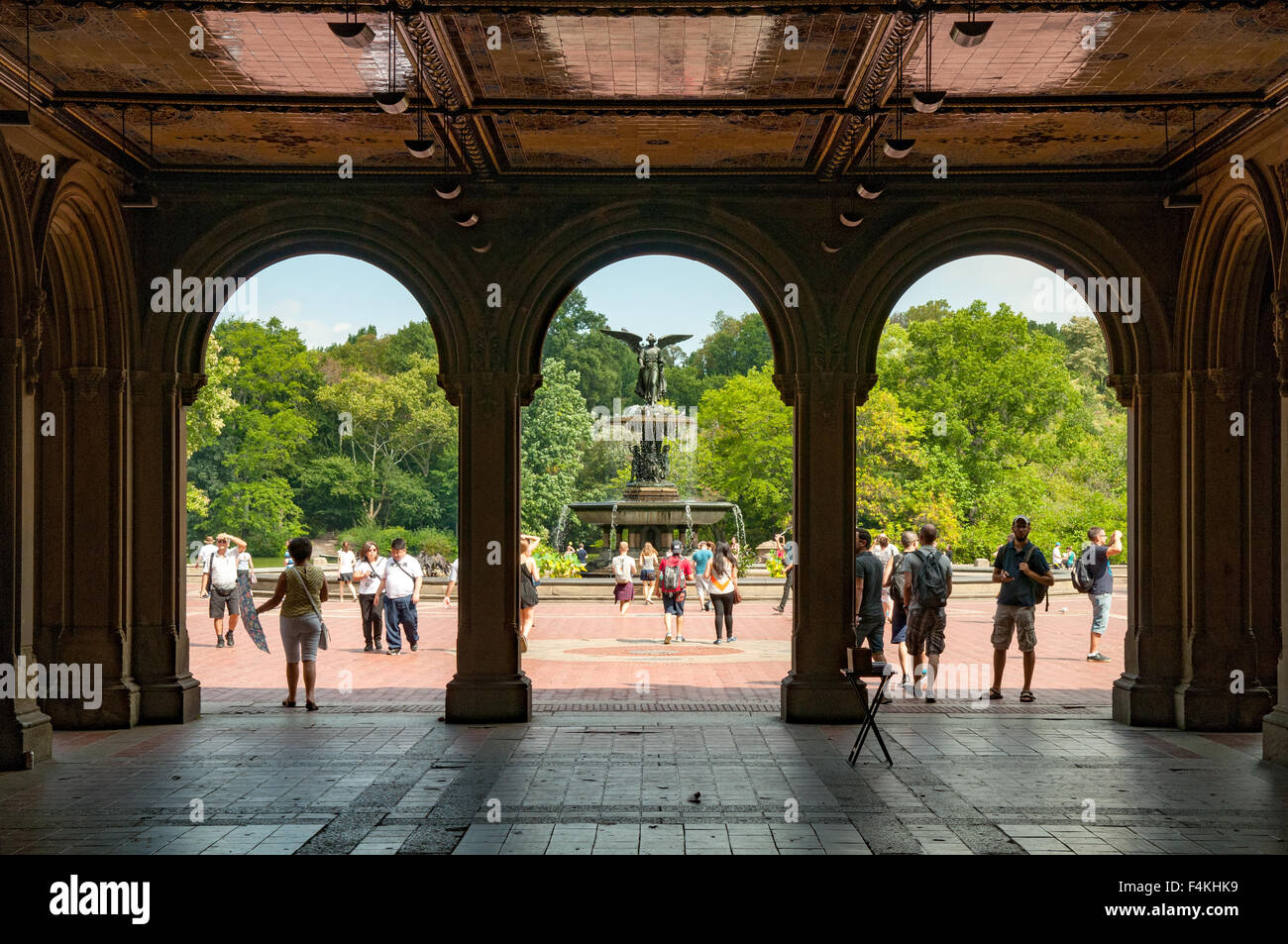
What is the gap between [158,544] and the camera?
481 inches

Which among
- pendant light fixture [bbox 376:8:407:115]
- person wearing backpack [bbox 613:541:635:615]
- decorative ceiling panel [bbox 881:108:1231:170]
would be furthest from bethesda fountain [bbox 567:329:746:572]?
pendant light fixture [bbox 376:8:407:115]

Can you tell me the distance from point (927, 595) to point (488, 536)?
14.5 feet

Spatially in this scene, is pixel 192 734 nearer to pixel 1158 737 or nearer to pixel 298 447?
pixel 1158 737

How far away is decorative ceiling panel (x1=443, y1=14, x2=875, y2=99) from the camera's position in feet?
27.8

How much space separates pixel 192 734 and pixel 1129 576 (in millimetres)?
8805

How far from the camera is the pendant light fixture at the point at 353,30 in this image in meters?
7.65

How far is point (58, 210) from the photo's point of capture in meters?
11.0

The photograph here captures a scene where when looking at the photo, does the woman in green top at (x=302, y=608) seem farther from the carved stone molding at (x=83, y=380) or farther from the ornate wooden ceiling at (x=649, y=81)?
the ornate wooden ceiling at (x=649, y=81)

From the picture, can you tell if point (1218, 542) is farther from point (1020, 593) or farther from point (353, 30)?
point (353, 30)

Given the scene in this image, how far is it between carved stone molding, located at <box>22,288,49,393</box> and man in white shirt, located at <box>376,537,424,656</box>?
25.4ft

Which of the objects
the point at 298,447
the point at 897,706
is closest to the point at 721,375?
the point at 298,447

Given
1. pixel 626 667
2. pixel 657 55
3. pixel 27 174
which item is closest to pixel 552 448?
pixel 626 667

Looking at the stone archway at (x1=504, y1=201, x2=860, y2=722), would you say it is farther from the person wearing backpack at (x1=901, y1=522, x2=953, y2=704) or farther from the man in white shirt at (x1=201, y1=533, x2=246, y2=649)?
the man in white shirt at (x1=201, y1=533, x2=246, y2=649)

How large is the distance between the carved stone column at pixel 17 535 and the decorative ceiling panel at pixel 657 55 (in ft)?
13.7
